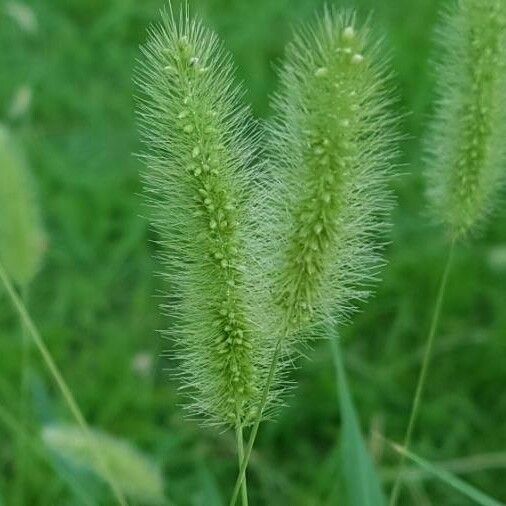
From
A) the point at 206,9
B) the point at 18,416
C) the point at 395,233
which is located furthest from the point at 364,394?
the point at 206,9

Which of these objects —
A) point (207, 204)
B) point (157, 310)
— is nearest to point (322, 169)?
point (207, 204)

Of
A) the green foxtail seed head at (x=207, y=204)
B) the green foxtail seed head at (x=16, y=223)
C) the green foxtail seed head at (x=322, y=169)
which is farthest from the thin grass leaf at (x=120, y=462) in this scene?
the green foxtail seed head at (x=322, y=169)

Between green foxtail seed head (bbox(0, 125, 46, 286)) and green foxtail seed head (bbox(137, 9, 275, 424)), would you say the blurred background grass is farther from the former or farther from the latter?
green foxtail seed head (bbox(137, 9, 275, 424))

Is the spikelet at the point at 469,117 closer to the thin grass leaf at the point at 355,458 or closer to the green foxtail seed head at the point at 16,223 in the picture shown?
the thin grass leaf at the point at 355,458

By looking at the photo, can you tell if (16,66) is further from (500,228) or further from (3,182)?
(3,182)

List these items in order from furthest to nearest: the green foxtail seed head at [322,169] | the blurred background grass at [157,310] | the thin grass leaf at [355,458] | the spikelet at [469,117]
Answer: the blurred background grass at [157,310] < the thin grass leaf at [355,458] < the spikelet at [469,117] < the green foxtail seed head at [322,169]

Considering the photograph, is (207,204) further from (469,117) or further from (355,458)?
(355,458)

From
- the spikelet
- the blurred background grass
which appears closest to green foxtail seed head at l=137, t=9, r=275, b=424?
the spikelet
